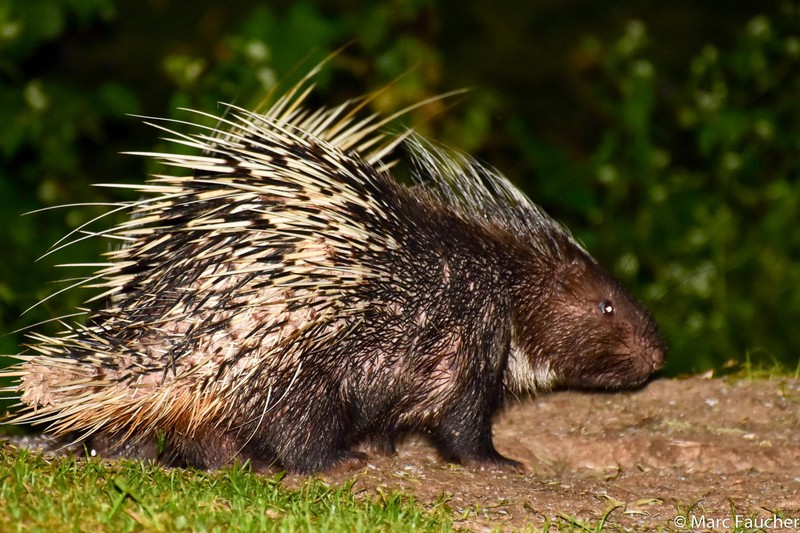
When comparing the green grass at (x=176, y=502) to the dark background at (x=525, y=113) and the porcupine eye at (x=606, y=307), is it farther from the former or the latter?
the dark background at (x=525, y=113)

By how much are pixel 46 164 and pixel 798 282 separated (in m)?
4.70

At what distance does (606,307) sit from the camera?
13.3ft

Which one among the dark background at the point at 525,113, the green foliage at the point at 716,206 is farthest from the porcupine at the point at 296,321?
the green foliage at the point at 716,206

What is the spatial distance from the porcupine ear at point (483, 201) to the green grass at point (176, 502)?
1.20 metres

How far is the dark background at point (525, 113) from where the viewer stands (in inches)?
233

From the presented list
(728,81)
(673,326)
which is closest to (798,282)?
(673,326)

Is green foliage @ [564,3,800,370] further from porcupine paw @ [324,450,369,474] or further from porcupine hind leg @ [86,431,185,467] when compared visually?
porcupine hind leg @ [86,431,185,467]

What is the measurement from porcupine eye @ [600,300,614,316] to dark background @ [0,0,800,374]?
1215 millimetres

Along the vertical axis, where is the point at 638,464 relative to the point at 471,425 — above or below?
above

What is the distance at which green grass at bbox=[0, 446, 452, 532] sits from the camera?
2.68m

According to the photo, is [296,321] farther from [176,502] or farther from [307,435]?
[176,502]

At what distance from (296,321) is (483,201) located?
3.49ft

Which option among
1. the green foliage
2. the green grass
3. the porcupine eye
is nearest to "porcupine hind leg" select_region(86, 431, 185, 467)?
the green grass

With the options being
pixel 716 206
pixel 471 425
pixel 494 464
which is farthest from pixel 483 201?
pixel 716 206
